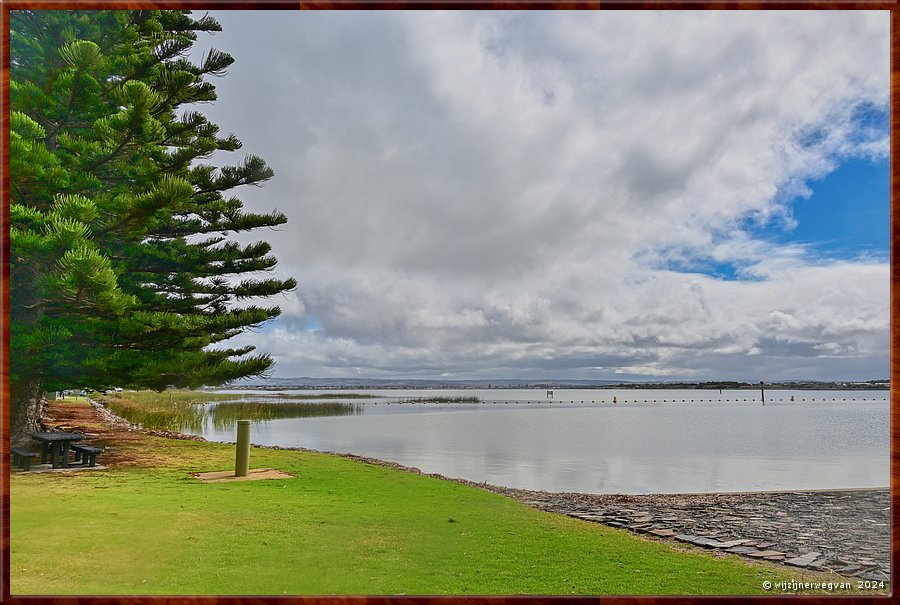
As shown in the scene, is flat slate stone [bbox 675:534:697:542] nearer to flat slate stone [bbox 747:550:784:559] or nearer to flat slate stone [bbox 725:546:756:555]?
flat slate stone [bbox 725:546:756:555]

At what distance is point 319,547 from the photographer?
404cm

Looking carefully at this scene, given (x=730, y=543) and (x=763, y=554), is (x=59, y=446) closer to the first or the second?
(x=730, y=543)

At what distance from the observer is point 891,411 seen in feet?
9.39

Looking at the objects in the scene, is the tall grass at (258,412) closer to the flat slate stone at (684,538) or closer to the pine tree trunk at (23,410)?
the pine tree trunk at (23,410)

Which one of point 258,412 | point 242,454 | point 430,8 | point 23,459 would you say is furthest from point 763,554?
point 258,412

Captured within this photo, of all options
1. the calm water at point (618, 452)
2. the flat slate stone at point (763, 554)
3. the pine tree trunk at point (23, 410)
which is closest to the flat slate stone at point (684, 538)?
the flat slate stone at point (763, 554)

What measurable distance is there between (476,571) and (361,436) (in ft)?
42.3

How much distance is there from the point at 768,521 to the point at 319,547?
13.1ft

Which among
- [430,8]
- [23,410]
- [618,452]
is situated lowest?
[618,452]

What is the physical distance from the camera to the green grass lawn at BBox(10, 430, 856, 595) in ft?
11.1

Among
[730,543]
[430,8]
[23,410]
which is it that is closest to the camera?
[430,8]

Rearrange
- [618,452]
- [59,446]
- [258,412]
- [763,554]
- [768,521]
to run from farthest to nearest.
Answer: [258,412], [618,452], [59,446], [768,521], [763,554]

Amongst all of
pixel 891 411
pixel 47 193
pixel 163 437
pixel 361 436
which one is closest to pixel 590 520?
pixel 891 411

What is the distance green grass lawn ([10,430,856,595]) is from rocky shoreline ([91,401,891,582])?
376mm
